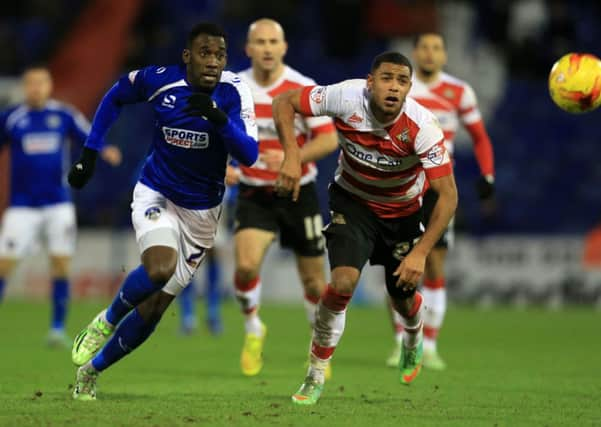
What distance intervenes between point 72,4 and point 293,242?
15.9m

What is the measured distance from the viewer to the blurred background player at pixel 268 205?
10234mm

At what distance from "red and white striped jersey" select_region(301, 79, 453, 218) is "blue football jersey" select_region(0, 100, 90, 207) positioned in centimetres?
571

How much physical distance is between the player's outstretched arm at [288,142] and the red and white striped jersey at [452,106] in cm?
326

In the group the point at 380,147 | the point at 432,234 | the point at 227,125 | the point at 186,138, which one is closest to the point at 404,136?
the point at 380,147

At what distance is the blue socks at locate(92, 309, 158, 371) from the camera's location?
7754mm

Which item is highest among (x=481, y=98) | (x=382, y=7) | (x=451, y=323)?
(x=382, y=7)

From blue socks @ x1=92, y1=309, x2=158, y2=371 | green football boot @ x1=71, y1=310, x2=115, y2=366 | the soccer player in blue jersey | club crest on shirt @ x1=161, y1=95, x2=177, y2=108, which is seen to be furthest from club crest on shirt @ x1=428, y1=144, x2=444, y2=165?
green football boot @ x1=71, y1=310, x2=115, y2=366

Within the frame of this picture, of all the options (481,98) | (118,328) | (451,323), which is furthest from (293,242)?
(481,98)

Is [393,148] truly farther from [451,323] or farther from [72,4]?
[72,4]

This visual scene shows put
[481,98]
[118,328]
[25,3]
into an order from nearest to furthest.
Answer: [118,328], [481,98], [25,3]

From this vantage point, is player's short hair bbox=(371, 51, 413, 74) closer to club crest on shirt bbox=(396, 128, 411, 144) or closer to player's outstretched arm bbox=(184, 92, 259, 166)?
club crest on shirt bbox=(396, 128, 411, 144)

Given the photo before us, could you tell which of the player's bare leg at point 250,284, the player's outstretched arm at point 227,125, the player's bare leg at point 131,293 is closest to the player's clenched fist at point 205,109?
the player's outstretched arm at point 227,125

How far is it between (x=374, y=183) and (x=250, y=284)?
94.4 inches

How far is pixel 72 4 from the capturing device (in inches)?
985
